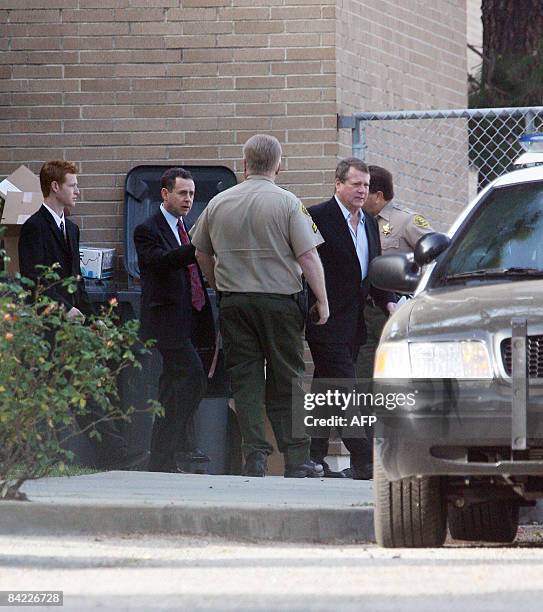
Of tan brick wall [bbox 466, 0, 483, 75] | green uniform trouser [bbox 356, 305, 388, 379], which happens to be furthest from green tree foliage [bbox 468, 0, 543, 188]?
tan brick wall [bbox 466, 0, 483, 75]

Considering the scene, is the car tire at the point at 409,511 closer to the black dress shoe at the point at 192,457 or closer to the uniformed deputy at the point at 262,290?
the uniformed deputy at the point at 262,290

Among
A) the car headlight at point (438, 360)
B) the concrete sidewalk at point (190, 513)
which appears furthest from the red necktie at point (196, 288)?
the car headlight at point (438, 360)

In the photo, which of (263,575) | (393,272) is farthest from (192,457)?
(263,575)

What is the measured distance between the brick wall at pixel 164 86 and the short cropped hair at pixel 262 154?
2.15 meters

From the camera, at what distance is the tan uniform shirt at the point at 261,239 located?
9148mm

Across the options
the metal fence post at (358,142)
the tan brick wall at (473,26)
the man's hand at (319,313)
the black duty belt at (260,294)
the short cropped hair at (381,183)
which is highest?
the tan brick wall at (473,26)

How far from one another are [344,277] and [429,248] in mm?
2693

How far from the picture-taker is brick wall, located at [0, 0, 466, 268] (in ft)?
37.9

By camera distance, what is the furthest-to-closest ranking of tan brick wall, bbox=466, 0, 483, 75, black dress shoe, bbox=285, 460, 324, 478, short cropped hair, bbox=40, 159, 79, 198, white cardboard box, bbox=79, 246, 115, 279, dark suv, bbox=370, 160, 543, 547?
tan brick wall, bbox=466, 0, 483, 75
white cardboard box, bbox=79, 246, 115, 279
short cropped hair, bbox=40, 159, 79, 198
black dress shoe, bbox=285, 460, 324, 478
dark suv, bbox=370, 160, 543, 547

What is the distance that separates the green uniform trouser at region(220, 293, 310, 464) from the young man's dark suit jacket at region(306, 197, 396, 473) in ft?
2.09

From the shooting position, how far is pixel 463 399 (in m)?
6.30

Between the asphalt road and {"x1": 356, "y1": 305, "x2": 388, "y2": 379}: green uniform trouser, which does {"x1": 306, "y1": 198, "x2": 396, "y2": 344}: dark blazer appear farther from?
the asphalt road

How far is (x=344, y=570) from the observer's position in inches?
237

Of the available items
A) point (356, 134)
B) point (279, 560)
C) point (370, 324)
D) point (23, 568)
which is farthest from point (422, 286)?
point (356, 134)
